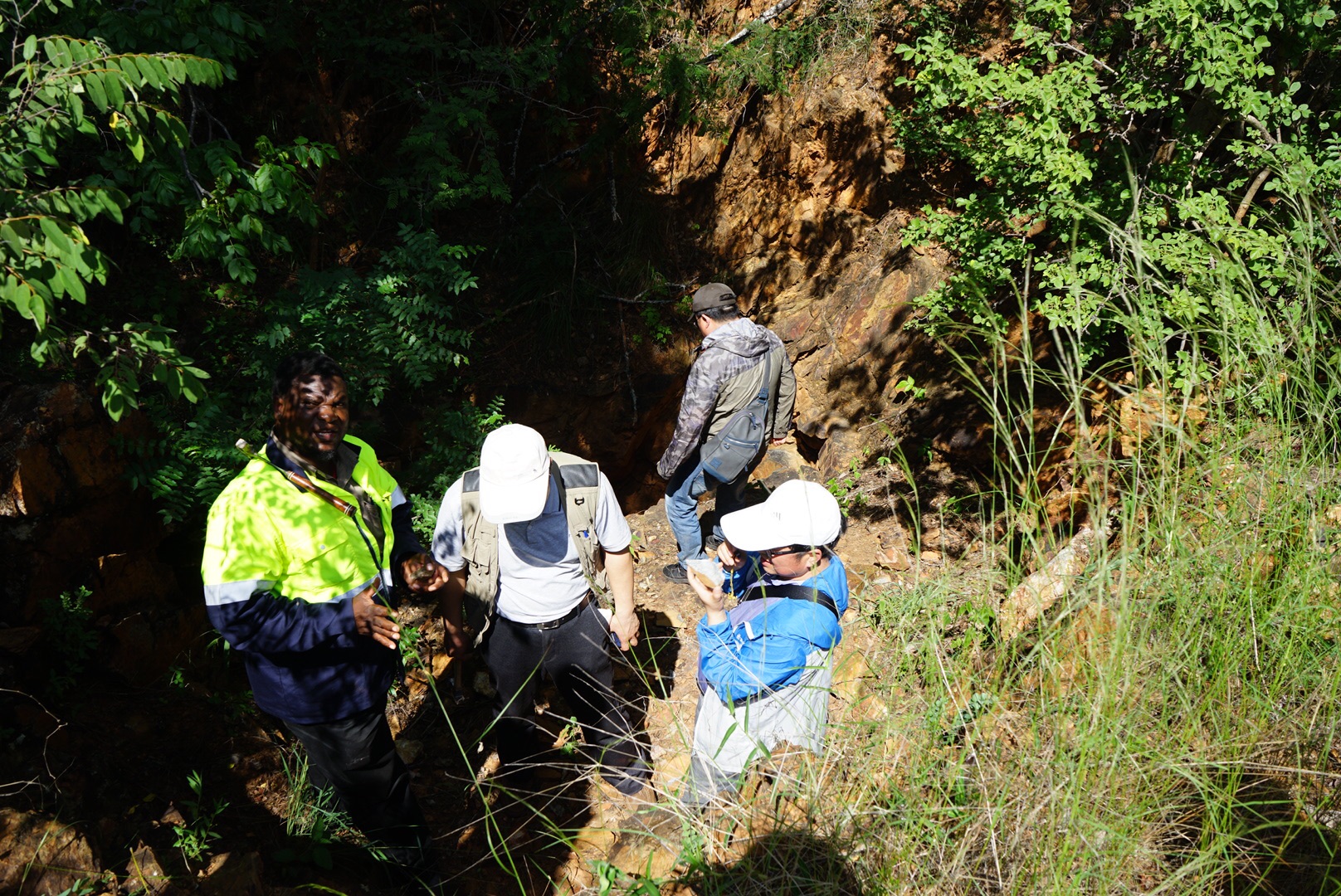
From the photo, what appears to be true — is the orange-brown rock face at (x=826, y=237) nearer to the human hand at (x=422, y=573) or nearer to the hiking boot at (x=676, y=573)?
the hiking boot at (x=676, y=573)

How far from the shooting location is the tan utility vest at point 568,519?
2980 mm

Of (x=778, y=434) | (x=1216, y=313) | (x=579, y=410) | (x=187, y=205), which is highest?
(x=187, y=205)

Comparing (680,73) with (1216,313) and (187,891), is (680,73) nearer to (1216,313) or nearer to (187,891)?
(1216,313)

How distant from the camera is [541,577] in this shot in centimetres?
304

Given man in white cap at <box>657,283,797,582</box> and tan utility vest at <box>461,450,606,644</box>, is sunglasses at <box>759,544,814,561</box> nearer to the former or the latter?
tan utility vest at <box>461,450,606,644</box>

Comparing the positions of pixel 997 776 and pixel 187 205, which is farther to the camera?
pixel 187 205

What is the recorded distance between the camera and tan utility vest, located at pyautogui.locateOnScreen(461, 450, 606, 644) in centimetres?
298

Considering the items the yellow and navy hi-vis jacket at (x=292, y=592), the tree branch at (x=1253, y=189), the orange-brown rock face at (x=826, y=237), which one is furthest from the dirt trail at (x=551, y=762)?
the tree branch at (x=1253, y=189)

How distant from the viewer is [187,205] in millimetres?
3896

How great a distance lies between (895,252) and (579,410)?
316 cm

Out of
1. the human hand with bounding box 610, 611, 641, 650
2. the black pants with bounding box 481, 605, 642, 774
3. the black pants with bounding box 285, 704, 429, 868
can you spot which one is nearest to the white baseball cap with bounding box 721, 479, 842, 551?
the human hand with bounding box 610, 611, 641, 650

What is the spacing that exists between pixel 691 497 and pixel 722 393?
787mm

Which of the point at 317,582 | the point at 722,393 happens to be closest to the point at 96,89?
the point at 317,582

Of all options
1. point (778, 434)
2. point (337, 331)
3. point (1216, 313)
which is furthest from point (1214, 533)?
point (337, 331)
